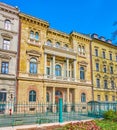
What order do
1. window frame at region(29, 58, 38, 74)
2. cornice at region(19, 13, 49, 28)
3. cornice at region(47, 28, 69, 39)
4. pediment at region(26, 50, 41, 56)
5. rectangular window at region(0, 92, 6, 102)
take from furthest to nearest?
1. cornice at region(47, 28, 69, 39)
2. cornice at region(19, 13, 49, 28)
3. window frame at region(29, 58, 38, 74)
4. pediment at region(26, 50, 41, 56)
5. rectangular window at region(0, 92, 6, 102)

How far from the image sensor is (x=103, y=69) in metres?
39.0

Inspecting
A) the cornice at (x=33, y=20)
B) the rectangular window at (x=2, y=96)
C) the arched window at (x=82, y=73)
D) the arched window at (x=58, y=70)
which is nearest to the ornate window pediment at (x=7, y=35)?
the cornice at (x=33, y=20)

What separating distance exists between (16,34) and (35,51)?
13.5 feet

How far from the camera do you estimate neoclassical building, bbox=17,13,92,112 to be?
2792 cm

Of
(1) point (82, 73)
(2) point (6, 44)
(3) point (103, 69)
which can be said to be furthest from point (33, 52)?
(3) point (103, 69)

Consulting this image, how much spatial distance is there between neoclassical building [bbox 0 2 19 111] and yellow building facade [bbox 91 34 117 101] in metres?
17.4

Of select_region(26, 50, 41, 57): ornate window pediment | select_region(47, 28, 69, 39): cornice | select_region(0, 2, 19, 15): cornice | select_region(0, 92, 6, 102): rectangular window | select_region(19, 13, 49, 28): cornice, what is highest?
select_region(0, 2, 19, 15): cornice

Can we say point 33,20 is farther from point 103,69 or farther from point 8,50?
point 103,69

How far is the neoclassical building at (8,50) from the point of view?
25495 millimetres

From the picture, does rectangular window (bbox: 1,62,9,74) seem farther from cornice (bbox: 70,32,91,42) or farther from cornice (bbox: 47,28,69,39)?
cornice (bbox: 70,32,91,42)

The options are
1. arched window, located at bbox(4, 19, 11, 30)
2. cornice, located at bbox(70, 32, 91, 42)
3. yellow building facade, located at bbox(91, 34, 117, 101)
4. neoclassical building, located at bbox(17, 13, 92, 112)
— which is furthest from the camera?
yellow building facade, located at bbox(91, 34, 117, 101)

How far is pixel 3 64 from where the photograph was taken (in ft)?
85.8

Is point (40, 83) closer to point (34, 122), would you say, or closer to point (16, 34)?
point (16, 34)

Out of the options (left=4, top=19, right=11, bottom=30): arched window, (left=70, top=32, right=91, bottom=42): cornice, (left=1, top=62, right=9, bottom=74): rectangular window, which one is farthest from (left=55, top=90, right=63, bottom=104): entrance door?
(left=4, top=19, right=11, bottom=30): arched window
